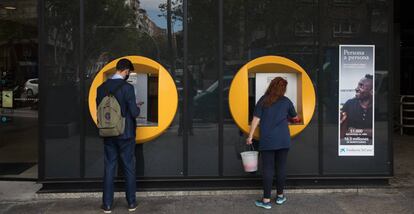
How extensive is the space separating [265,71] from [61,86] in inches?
100.0

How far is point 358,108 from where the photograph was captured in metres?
6.29

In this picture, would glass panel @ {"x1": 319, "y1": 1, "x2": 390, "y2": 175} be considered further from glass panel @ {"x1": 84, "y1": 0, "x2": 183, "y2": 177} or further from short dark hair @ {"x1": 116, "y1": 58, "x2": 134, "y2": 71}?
short dark hair @ {"x1": 116, "y1": 58, "x2": 134, "y2": 71}

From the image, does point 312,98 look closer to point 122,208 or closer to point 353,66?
point 353,66

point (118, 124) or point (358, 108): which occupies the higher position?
point (358, 108)

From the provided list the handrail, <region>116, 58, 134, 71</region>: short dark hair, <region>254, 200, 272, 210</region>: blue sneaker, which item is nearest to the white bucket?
<region>254, 200, 272, 210</region>: blue sneaker

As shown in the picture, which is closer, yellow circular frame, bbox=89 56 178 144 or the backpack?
the backpack

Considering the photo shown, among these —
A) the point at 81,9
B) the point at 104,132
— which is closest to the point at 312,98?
the point at 104,132

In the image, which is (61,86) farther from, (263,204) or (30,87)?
(263,204)

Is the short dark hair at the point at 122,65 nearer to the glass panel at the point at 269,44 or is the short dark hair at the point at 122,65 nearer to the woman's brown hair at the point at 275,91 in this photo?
the glass panel at the point at 269,44

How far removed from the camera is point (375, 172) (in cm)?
636

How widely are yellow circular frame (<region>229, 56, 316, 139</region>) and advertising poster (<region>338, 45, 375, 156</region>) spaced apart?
47 centimetres

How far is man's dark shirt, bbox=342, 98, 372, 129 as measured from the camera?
6.28 metres

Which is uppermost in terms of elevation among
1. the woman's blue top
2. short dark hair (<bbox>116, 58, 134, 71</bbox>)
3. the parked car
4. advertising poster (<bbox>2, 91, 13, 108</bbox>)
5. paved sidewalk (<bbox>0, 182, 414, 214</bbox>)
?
short dark hair (<bbox>116, 58, 134, 71</bbox>)

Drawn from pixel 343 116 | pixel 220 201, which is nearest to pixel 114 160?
pixel 220 201
